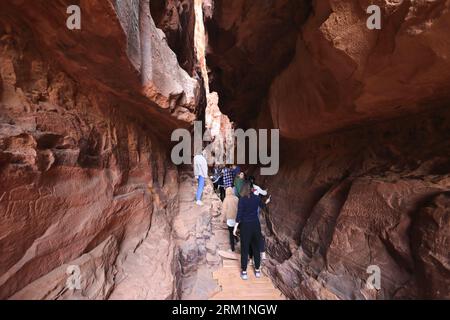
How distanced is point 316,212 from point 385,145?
60.8 inches

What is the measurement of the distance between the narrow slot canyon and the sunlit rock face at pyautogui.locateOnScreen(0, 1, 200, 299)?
12 mm

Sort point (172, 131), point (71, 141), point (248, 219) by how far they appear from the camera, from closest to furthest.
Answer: point (71, 141) → point (248, 219) → point (172, 131)

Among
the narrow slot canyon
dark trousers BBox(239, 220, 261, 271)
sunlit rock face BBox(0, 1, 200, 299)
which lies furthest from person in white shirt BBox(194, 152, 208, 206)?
sunlit rock face BBox(0, 1, 200, 299)

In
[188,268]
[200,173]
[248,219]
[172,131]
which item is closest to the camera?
[248,219]

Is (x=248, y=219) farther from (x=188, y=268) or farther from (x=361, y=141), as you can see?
(x=361, y=141)

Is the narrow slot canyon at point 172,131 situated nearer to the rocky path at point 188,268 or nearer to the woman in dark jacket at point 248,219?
the rocky path at point 188,268

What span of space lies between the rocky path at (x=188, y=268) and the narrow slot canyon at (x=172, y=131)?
2 cm

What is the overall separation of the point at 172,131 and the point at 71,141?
2.50m

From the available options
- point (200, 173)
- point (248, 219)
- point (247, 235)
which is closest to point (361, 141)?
point (248, 219)

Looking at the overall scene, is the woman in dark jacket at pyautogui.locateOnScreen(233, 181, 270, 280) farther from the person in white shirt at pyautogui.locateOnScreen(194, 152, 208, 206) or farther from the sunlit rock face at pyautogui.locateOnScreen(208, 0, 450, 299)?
the person in white shirt at pyautogui.locateOnScreen(194, 152, 208, 206)

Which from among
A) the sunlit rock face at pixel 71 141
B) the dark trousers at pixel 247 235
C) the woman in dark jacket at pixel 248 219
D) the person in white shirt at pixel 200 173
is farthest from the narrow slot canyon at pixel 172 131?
the person in white shirt at pixel 200 173

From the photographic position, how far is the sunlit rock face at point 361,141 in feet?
6.07

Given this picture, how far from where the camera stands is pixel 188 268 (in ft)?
10.6

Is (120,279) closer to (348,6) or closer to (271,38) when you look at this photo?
(348,6)
